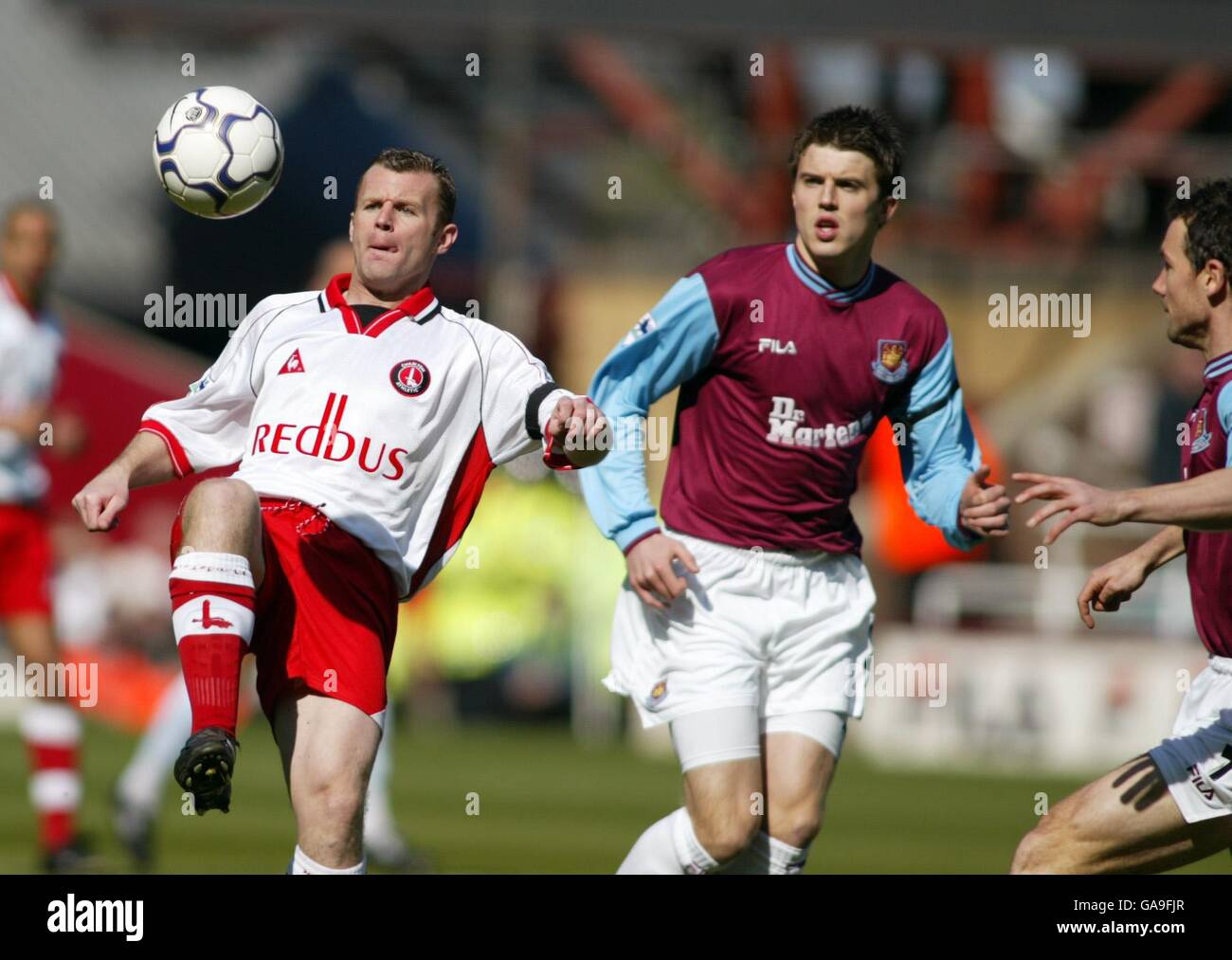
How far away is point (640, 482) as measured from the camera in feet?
20.2

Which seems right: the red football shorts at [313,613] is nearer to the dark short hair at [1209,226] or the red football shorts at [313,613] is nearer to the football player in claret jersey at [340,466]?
the football player in claret jersey at [340,466]

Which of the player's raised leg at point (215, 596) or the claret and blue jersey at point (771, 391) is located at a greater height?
the claret and blue jersey at point (771, 391)

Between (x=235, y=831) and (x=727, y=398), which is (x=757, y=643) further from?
Answer: (x=235, y=831)

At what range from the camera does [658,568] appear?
5.89 meters

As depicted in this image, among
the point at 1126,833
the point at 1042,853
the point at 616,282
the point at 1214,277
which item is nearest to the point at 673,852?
the point at 1042,853

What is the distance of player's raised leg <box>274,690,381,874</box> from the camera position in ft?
17.6

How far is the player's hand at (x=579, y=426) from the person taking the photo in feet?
17.6

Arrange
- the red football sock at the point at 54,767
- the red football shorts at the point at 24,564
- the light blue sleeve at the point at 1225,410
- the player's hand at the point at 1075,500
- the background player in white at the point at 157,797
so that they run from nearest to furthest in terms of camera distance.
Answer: the player's hand at the point at 1075,500, the light blue sleeve at the point at 1225,410, the red football sock at the point at 54,767, the background player in white at the point at 157,797, the red football shorts at the point at 24,564

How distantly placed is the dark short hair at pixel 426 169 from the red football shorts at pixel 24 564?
414 cm


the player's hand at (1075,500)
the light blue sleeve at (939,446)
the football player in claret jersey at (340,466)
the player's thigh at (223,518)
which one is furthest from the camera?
the light blue sleeve at (939,446)

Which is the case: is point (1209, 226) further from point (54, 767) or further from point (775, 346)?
point (54, 767)

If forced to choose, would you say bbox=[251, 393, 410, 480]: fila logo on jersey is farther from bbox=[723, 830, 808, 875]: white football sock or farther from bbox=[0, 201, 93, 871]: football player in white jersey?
bbox=[0, 201, 93, 871]: football player in white jersey

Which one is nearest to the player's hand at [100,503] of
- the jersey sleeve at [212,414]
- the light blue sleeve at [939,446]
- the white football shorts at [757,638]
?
the jersey sleeve at [212,414]

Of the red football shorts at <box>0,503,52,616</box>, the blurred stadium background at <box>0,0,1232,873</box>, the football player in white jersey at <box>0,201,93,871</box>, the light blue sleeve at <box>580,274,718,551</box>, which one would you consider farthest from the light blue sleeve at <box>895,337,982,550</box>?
the red football shorts at <box>0,503,52,616</box>
